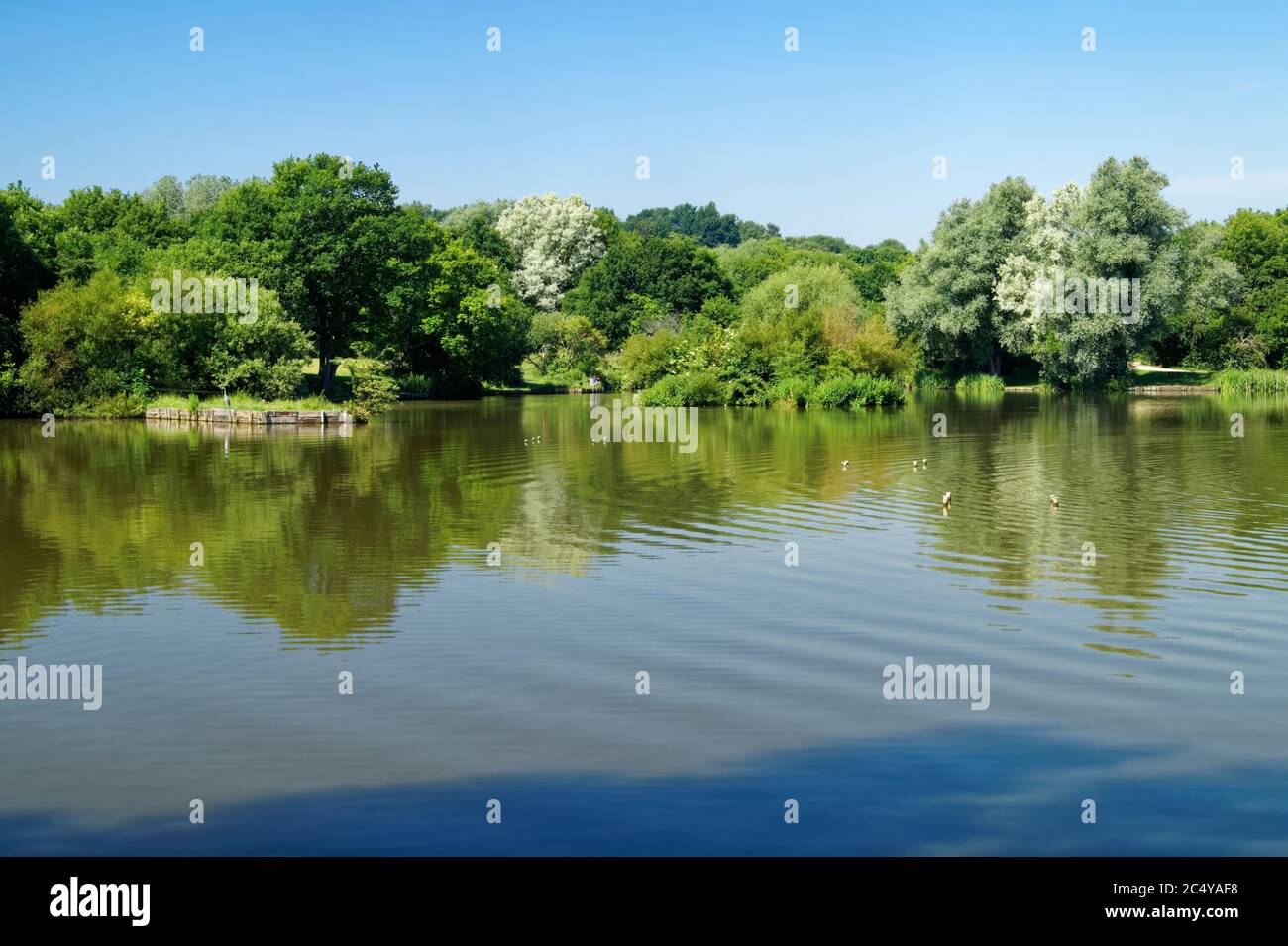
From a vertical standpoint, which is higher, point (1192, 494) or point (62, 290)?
point (62, 290)

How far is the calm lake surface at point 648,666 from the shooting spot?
862 cm

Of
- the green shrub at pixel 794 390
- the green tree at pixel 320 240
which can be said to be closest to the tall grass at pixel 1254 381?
the green shrub at pixel 794 390

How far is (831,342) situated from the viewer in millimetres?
69000

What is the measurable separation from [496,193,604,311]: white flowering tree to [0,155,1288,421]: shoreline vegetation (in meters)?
18.5

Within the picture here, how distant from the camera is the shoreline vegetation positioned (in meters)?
59.2

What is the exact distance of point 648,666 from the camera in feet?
41.9

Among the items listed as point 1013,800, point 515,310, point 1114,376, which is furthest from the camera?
point 515,310

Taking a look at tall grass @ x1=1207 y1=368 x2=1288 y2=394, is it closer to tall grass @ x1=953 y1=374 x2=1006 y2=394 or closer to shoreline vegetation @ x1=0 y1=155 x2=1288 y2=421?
shoreline vegetation @ x1=0 y1=155 x2=1288 y2=421

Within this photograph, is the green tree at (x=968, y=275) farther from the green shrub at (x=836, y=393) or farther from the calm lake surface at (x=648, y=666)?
the calm lake surface at (x=648, y=666)

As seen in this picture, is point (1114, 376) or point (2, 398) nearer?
point (2, 398)

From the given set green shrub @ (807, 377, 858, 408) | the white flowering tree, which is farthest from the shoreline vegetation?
the white flowering tree
